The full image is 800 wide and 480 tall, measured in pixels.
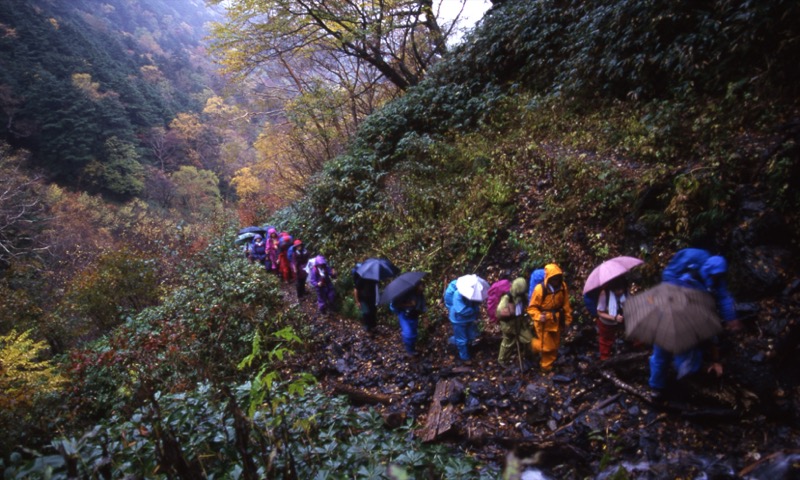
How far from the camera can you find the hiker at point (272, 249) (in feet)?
32.4

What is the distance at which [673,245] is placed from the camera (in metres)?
4.40

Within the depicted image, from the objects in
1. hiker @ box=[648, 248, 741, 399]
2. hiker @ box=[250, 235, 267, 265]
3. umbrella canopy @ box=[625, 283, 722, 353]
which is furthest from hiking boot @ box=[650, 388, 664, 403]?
hiker @ box=[250, 235, 267, 265]

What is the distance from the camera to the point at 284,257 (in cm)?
961

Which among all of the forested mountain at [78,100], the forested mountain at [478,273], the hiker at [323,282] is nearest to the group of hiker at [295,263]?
the hiker at [323,282]

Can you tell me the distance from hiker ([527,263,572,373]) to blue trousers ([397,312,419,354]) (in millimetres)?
1839

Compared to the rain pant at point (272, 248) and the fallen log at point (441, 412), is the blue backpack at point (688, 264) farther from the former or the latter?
the rain pant at point (272, 248)

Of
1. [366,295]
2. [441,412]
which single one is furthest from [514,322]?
[366,295]

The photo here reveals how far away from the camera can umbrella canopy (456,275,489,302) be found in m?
4.69

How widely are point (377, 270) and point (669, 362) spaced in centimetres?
389

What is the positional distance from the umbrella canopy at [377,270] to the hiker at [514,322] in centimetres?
201

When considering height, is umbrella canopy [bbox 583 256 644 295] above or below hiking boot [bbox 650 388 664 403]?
above

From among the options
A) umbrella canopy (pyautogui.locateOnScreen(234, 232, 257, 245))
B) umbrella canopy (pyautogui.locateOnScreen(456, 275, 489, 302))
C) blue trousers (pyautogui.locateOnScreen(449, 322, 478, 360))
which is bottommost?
blue trousers (pyautogui.locateOnScreen(449, 322, 478, 360))

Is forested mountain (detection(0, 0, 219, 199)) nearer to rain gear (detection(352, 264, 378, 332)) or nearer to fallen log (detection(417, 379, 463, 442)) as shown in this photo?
rain gear (detection(352, 264, 378, 332))

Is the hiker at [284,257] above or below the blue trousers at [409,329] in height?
above
